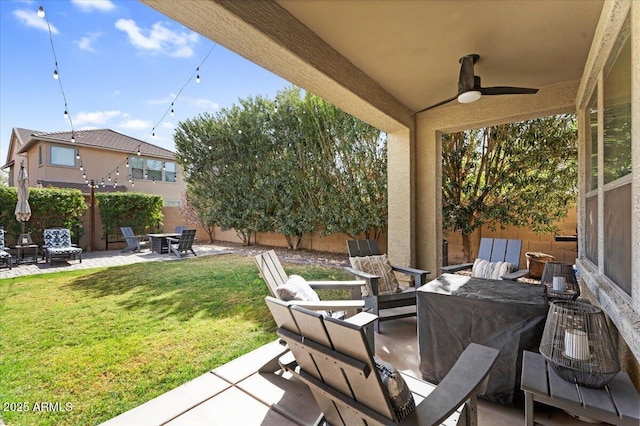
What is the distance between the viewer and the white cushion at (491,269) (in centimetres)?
359

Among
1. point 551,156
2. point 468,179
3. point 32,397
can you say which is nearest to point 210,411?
point 32,397

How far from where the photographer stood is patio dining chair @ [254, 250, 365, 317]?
2.29m

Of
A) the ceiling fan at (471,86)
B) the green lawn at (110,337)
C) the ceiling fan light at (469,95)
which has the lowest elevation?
the green lawn at (110,337)

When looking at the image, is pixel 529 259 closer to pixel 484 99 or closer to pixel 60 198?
pixel 484 99

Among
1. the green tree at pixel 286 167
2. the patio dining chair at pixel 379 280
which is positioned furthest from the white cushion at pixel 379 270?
the green tree at pixel 286 167

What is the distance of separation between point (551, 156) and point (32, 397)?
25.4 ft

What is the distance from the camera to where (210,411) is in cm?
200

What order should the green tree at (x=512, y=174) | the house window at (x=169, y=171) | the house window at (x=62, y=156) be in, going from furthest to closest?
the house window at (x=169, y=171) → the house window at (x=62, y=156) → the green tree at (x=512, y=174)

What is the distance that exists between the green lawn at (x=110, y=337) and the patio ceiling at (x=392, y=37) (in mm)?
2793

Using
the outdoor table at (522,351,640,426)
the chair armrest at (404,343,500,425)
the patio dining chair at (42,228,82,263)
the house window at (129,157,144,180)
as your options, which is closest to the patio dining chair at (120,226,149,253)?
the patio dining chair at (42,228,82,263)

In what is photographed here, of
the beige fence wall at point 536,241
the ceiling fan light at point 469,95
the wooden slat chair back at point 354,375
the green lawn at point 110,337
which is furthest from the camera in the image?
the beige fence wall at point 536,241

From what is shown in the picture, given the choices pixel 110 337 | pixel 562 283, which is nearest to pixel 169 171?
pixel 110 337

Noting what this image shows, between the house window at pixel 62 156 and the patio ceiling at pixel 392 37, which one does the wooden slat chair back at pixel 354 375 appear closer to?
the patio ceiling at pixel 392 37

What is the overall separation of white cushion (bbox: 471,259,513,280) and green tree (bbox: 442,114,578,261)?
2.67 metres
